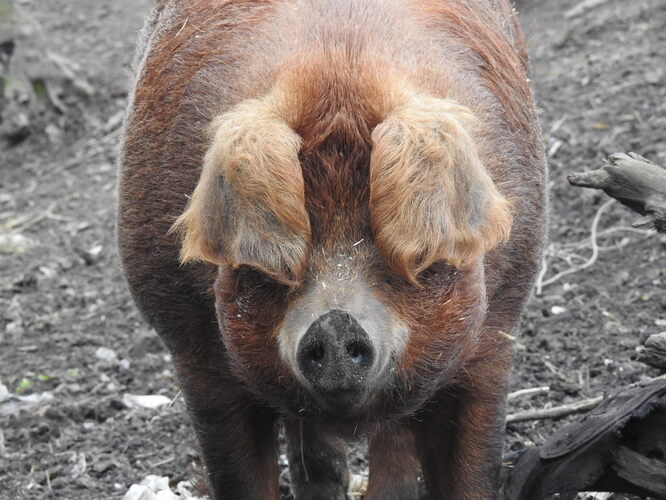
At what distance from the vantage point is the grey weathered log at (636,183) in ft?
12.6

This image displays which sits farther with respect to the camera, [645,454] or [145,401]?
[145,401]

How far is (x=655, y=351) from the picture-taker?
12.0 feet

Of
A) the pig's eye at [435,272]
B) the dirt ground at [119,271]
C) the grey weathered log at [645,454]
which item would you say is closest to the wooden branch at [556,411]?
the dirt ground at [119,271]

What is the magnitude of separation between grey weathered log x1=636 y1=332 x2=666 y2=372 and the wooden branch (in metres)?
1.34

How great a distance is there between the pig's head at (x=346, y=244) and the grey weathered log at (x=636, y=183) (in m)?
0.63

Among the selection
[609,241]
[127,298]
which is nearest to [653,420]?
[609,241]

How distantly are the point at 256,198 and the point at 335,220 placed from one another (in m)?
0.30

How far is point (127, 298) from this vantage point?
7.43m

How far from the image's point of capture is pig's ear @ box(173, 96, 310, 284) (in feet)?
10.4

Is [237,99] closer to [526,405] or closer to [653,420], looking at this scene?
[653,420]

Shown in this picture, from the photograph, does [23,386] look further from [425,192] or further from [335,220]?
[425,192]

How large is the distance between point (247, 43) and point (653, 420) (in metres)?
2.14

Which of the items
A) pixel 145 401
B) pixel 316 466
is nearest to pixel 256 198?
pixel 316 466

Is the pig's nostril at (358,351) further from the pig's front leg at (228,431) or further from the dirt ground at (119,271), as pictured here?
the dirt ground at (119,271)
